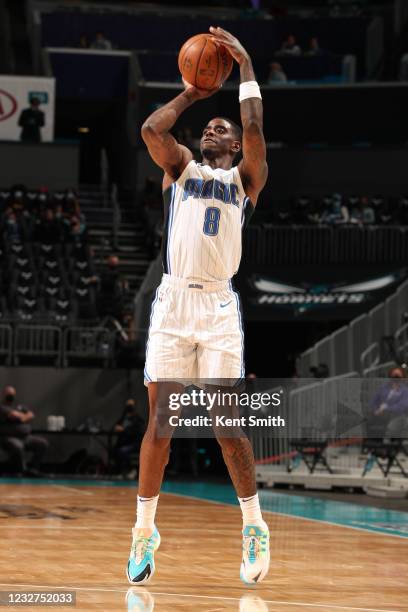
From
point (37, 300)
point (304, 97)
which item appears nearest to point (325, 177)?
point (304, 97)

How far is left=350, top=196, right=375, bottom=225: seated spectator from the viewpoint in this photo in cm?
2719

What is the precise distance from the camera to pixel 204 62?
20.4 feet

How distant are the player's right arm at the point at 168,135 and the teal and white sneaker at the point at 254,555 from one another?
204cm

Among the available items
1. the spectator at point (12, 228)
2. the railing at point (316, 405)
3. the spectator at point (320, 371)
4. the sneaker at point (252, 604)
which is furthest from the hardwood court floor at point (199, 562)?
the spectator at point (12, 228)

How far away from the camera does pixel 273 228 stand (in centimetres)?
2541

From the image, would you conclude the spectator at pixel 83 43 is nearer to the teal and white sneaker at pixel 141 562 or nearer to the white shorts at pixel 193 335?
the white shorts at pixel 193 335

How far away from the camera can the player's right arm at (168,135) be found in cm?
613

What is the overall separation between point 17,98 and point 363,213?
9395 millimetres

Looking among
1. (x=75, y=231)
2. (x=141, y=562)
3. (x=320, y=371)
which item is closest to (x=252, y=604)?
(x=141, y=562)

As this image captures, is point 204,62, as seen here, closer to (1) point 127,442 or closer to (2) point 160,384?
(2) point 160,384

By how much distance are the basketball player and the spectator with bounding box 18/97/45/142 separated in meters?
23.4

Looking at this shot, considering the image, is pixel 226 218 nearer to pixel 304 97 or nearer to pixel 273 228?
pixel 273 228

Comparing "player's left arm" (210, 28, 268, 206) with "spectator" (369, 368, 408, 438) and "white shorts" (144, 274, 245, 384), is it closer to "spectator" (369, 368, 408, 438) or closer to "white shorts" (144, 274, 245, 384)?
"white shorts" (144, 274, 245, 384)

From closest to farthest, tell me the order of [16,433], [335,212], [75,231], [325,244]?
[16,433] < [325,244] < [75,231] < [335,212]
